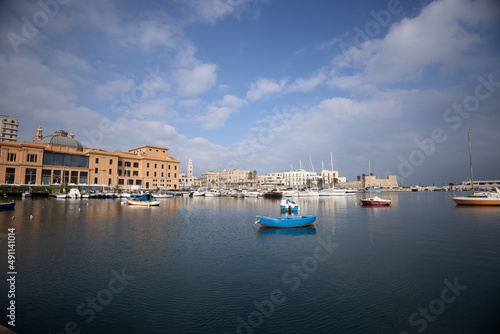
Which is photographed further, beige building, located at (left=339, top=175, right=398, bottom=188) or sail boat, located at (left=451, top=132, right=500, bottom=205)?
beige building, located at (left=339, top=175, right=398, bottom=188)

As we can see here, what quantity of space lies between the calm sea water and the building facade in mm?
117576

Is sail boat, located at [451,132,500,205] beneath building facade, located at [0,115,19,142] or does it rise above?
beneath

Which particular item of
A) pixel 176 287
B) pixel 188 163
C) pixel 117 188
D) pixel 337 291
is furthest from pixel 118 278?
pixel 188 163

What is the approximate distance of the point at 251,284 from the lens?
11406mm

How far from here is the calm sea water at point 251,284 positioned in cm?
834

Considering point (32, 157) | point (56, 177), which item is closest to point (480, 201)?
point (56, 177)

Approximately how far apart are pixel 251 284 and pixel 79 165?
3255 inches

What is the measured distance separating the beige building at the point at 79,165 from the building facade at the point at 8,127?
29.8 metres

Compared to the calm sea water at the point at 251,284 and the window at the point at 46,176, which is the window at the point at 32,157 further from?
the calm sea water at the point at 251,284

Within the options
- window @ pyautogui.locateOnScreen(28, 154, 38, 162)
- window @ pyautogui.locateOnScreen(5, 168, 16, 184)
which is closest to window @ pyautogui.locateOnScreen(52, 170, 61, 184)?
window @ pyautogui.locateOnScreen(28, 154, 38, 162)

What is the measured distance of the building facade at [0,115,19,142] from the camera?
10321 cm

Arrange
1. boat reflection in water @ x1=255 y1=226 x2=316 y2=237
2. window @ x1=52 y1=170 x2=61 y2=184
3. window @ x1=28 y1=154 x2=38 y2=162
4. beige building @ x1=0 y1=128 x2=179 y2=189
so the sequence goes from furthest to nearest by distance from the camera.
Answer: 1. window @ x1=52 y1=170 x2=61 y2=184
2. window @ x1=28 y1=154 x2=38 y2=162
3. beige building @ x1=0 y1=128 x2=179 y2=189
4. boat reflection in water @ x1=255 y1=226 x2=316 y2=237

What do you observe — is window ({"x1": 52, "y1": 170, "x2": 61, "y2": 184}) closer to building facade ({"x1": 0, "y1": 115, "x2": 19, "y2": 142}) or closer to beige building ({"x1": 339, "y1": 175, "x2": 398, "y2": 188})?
building facade ({"x1": 0, "y1": 115, "x2": 19, "y2": 142})

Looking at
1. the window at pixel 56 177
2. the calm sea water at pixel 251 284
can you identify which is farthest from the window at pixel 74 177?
the calm sea water at pixel 251 284
